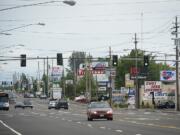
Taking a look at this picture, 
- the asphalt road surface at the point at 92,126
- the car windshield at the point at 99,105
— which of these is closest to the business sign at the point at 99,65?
the asphalt road surface at the point at 92,126

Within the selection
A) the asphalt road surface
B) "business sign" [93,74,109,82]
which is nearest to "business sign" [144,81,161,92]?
the asphalt road surface

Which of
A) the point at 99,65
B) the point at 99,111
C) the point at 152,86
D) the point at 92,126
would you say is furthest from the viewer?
the point at 99,65

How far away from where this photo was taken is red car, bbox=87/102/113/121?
51.8 meters

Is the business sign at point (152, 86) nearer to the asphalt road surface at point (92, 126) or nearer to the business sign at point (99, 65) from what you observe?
the asphalt road surface at point (92, 126)

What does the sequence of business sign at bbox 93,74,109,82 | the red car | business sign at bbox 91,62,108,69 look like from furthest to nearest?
business sign at bbox 93,74,109,82 → business sign at bbox 91,62,108,69 → the red car

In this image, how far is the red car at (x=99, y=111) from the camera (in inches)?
2040

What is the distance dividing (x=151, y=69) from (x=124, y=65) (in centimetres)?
1059

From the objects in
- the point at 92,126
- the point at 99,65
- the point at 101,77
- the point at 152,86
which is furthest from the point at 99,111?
the point at 101,77

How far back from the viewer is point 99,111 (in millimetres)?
51875

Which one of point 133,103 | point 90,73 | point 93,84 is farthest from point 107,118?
point 93,84

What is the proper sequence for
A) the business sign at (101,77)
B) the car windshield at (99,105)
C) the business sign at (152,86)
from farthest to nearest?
the business sign at (101,77) → the business sign at (152,86) → the car windshield at (99,105)

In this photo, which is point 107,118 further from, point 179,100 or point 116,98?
point 116,98

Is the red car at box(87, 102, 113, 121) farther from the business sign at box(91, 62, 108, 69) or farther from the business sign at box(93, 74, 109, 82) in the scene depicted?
the business sign at box(93, 74, 109, 82)

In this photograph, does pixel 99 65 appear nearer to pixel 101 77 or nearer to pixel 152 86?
pixel 101 77
